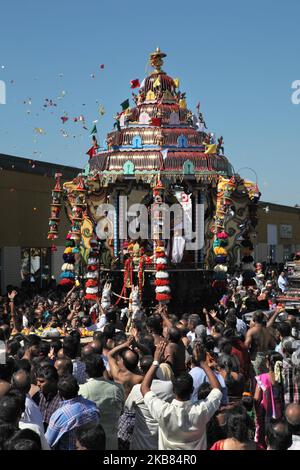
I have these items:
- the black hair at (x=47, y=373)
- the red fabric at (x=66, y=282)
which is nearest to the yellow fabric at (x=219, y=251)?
the red fabric at (x=66, y=282)

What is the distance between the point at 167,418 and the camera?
5.93 metres

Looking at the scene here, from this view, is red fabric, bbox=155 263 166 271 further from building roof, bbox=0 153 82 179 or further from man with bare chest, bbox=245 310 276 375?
building roof, bbox=0 153 82 179

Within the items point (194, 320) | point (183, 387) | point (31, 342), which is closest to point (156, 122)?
point (194, 320)

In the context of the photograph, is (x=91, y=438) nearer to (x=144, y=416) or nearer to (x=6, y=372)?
(x=144, y=416)

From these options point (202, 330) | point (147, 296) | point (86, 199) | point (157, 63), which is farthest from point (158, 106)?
point (202, 330)

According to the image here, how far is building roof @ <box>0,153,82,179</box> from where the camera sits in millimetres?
28286

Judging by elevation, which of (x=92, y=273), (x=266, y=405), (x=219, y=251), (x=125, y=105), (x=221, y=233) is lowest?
(x=266, y=405)

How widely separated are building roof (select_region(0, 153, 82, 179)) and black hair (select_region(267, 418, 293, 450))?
23.3 m

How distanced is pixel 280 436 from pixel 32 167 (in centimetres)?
2565

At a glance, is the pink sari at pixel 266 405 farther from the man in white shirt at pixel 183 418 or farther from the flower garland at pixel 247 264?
the flower garland at pixel 247 264

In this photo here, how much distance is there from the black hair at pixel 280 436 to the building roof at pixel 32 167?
23.3m

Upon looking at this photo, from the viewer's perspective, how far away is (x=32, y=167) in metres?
30.2

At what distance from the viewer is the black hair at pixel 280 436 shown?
5.50 m
